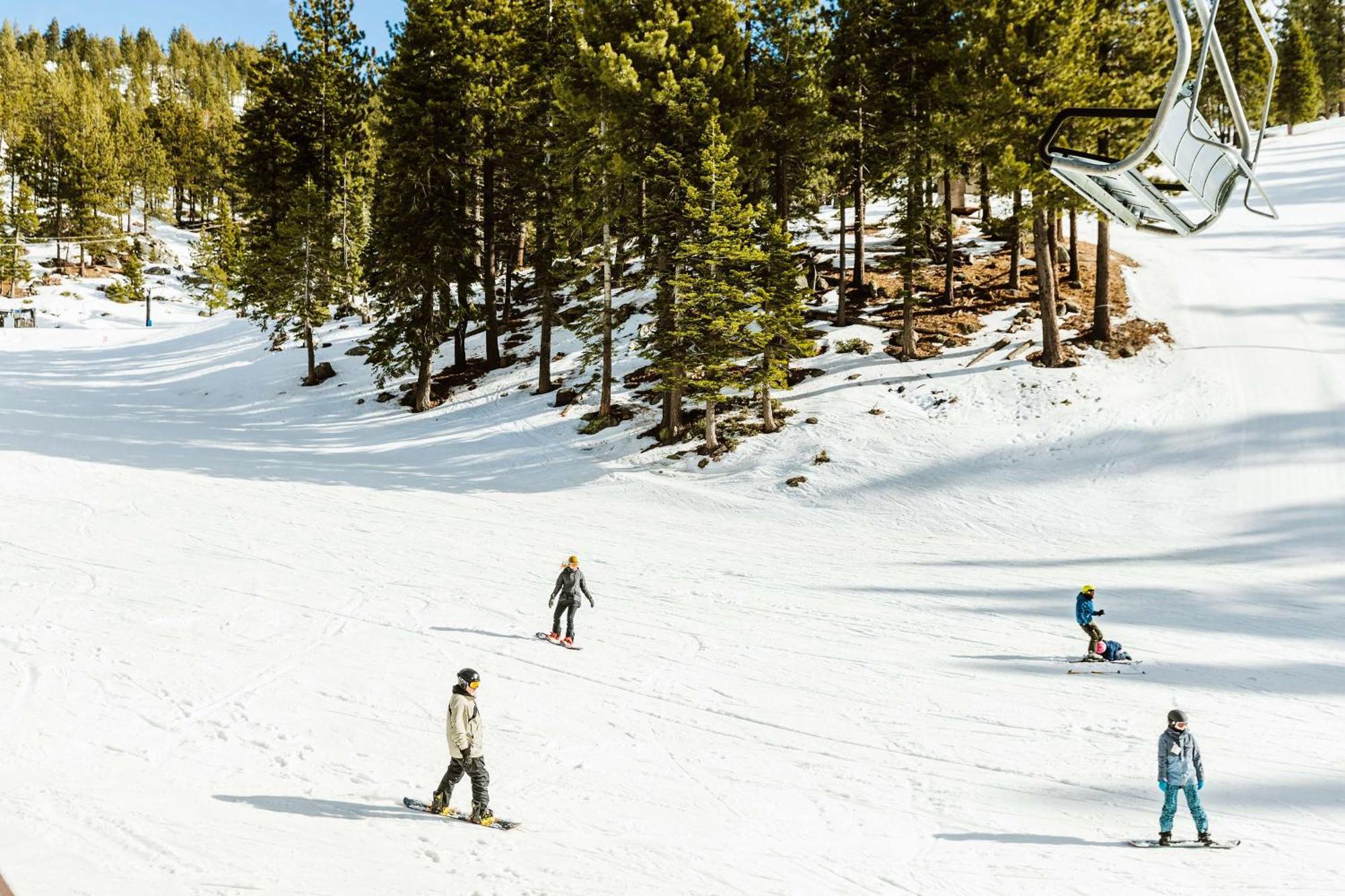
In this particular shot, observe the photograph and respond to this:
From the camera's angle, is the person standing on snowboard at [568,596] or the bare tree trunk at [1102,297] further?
the bare tree trunk at [1102,297]

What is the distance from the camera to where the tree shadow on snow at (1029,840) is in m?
8.41

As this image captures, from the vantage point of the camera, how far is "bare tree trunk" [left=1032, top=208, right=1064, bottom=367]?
24.9 m

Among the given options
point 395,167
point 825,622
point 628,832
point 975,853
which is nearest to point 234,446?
point 395,167

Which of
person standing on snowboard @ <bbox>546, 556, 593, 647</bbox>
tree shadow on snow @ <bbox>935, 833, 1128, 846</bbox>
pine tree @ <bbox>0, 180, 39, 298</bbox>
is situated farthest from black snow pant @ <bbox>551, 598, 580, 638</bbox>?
pine tree @ <bbox>0, 180, 39, 298</bbox>

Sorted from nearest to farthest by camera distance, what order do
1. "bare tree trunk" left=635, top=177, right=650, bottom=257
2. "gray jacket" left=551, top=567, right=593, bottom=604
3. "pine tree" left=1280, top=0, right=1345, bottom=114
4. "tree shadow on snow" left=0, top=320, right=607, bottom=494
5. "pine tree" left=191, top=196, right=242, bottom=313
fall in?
"gray jacket" left=551, top=567, right=593, bottom=604 → "bare tree trunk" left=635, top=177, right=650, bottom=257 → "tree shadow on snow" left=0, top=320, right=607, bottom=494 → "pine tree" left=1280, top=0, right=1345, bottom=114 → "pine tree" left=191, top=196, right=242, bottom=313

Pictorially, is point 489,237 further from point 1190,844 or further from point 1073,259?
point 1190,844

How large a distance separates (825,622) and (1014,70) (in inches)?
716

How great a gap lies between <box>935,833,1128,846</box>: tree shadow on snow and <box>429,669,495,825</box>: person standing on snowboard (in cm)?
471

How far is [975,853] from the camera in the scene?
27.0 ft

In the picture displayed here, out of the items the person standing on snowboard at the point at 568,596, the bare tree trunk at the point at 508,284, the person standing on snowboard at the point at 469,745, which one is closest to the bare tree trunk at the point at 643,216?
the bare tree trunk at the point at 508,284

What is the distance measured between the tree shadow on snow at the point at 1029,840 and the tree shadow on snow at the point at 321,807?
556 centimetres

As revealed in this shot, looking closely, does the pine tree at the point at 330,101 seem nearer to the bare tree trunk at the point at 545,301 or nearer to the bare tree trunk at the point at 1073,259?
the bare tree trunk at the point at 545,301

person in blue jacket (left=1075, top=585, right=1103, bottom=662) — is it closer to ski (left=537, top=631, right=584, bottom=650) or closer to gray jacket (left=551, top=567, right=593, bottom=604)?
gray jacket (left=551, top=567, right=593, bottom=604)

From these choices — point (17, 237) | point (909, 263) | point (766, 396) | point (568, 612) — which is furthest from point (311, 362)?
point (17, 237)
